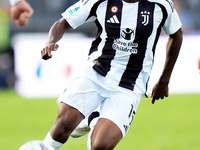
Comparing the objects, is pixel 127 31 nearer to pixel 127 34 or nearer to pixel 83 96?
pixel 127 34

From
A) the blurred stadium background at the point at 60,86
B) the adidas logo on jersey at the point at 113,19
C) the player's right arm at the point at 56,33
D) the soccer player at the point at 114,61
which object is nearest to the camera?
the player's right arm at the point at 56,33

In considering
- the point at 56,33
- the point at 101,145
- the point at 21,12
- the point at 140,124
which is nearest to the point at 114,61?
the point at 56,33

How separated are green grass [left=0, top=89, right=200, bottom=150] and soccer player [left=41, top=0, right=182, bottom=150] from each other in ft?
8.82

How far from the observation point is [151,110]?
13680mm

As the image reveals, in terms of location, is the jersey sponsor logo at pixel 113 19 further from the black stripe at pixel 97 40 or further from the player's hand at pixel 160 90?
the player's hand at pixel 160 90

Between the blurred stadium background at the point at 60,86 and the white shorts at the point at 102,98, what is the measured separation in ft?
8.86

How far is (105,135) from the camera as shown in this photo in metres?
5.65

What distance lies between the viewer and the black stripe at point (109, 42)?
6.02 meters

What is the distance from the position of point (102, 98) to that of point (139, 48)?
2.19 feet

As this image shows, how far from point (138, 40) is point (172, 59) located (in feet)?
1.71

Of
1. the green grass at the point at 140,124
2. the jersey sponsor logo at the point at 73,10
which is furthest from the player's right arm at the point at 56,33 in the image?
the green grass at the point at 140,124

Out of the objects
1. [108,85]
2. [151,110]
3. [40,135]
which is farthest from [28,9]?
[151,110]

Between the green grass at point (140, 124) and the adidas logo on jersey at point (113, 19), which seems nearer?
the adidas logo on jersey at point (113, 19)

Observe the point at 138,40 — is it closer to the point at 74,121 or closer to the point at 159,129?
the point at 74,121
